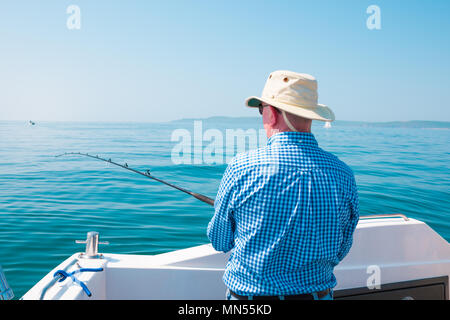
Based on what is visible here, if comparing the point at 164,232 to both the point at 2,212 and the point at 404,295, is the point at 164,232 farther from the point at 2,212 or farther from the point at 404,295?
the point at 404,295

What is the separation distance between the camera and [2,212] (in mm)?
5871

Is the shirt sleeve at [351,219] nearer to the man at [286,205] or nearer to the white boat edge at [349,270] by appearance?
the man at [286,205]

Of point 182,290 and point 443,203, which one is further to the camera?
point 443,203

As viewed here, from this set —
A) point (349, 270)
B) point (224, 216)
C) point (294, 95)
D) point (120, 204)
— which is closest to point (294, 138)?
point (294, 95)

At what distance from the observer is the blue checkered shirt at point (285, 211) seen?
1.23 metres

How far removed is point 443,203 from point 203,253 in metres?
7.06

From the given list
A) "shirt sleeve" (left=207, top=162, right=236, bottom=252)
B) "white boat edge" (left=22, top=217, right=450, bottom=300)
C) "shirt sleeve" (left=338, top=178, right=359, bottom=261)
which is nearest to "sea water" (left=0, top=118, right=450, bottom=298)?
"white boat edge" (left=22, top=217, right=450, bottom=300)

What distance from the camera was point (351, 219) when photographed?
144 centimetres

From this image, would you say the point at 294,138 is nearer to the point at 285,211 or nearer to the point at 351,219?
the point at 285,211

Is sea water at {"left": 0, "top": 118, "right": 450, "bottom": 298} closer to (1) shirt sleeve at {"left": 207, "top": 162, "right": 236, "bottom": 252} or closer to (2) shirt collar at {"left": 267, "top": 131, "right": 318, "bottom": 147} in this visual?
(1) shirt sleeve at {"left": 207, "top": 162, "right": 236, "bottom": 252}

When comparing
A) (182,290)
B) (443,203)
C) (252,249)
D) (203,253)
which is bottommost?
(443,203)

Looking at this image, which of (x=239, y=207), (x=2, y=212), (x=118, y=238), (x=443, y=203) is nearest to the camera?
(x=239, y=207)

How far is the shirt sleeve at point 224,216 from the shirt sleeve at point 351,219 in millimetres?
438
